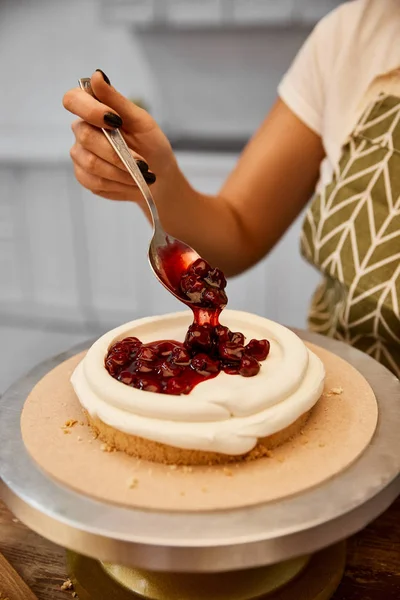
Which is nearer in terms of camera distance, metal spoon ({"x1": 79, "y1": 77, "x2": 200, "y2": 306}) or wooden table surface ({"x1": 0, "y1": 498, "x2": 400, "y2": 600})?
wooden table surface ({"x1": 0, "y1": 498, "x2": 400, "y2": 600})

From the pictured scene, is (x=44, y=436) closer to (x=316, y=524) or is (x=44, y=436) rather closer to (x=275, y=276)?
(x=316, y=524)

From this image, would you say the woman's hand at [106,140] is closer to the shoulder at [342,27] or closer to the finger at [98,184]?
the finger at [98,184]

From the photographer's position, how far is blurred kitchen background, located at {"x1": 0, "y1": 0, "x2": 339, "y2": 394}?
2.34 meters

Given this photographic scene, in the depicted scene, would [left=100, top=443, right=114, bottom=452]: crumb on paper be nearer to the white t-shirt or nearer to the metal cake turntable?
the metal cake turntable

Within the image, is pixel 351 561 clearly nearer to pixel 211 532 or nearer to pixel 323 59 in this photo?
pixel 211 532

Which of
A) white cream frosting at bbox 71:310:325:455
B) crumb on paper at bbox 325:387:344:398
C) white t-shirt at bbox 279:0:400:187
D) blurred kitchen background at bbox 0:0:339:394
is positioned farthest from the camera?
blurred kitchen background at bbox 0:0:339:394

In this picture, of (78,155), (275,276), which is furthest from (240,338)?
(275,276)

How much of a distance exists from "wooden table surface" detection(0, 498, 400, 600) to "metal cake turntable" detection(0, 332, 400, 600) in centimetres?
2

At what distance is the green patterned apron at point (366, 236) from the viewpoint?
0.91m

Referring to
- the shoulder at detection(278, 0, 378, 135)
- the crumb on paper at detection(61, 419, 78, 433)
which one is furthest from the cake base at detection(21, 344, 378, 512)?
the shoulder at detection(278, 0, 378, 135)

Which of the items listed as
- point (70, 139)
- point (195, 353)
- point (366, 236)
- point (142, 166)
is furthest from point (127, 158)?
point (70, 139)

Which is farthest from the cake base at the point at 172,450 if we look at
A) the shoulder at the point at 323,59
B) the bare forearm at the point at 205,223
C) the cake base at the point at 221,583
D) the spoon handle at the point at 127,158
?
the shoulder at the point at 323,59

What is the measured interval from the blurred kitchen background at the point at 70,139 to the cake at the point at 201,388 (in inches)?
62.9

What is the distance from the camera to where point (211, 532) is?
0.49 meters
